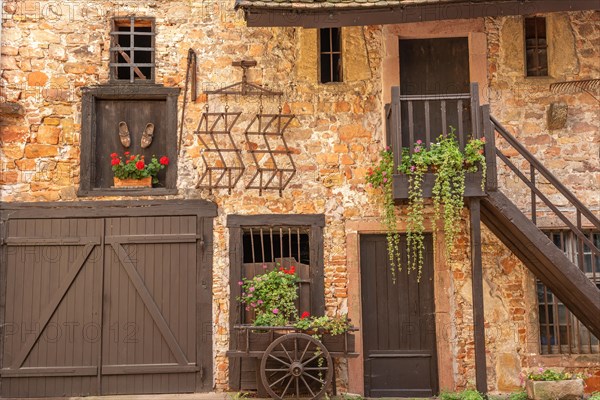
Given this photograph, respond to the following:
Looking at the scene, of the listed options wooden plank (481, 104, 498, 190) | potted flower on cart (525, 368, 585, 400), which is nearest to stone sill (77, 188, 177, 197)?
wooden plank (481, 104, 498, 190)

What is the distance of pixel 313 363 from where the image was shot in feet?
30.3

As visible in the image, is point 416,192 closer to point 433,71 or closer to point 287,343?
point 433,71

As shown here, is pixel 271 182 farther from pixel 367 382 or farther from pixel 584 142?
pixel 584 142

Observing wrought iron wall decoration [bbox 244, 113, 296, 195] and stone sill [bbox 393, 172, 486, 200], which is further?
wrought iron wall decoration [bbox 244, 113, 296, 195]

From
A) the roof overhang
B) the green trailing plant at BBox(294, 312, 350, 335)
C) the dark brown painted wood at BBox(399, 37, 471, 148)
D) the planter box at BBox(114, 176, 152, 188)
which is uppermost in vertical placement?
the roof overhang

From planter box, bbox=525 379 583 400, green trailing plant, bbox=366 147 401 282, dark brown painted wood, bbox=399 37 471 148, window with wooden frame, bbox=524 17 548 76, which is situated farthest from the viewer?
window with wooden frame, bbox=524 17 548 76

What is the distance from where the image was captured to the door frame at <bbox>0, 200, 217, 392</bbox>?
9.84 metres

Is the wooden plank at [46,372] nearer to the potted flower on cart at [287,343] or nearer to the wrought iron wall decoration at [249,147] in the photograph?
the potted flower on cart at [287,343]

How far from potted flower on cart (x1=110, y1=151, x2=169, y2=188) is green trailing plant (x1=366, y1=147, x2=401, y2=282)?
2771mm

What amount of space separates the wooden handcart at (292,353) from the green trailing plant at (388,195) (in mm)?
1242

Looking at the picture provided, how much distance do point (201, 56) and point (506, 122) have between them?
164 inches

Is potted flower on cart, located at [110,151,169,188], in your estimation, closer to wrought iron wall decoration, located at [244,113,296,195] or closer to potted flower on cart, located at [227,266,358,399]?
wrought iron wall decoration, located at [244,113,296,195]

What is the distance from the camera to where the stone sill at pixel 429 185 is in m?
A: 8.95

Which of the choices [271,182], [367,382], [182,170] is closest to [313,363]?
[367,382]
